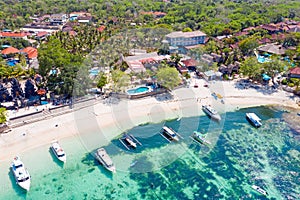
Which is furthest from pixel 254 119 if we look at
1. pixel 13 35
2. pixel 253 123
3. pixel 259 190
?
pixel 13 35

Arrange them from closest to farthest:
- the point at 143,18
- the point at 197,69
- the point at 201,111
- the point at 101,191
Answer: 1. the point at 101,191
2. the point at 201,111
3. the point at 197,69
4. the point at 143,18

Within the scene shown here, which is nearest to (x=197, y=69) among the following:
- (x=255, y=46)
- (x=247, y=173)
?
(x=255, y=46)

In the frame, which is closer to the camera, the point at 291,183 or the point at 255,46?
the point at 291,183

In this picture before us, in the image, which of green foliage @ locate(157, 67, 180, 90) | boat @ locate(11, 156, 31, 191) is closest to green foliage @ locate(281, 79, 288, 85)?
green foliage @ locate(157, 67, 180, 90)

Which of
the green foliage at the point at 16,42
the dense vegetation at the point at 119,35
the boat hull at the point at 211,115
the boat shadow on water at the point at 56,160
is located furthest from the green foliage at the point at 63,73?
the green foliage at the point at 16,42

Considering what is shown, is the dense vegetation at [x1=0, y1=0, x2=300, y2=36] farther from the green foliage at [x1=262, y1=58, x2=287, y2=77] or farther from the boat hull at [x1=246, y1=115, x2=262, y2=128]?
the boat hull at [x1=246, y1=115, x2=262, y2=128]

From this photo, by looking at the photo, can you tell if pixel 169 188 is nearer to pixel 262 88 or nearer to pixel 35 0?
pixel 262 88

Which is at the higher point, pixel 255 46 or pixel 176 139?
pixel 255 46
